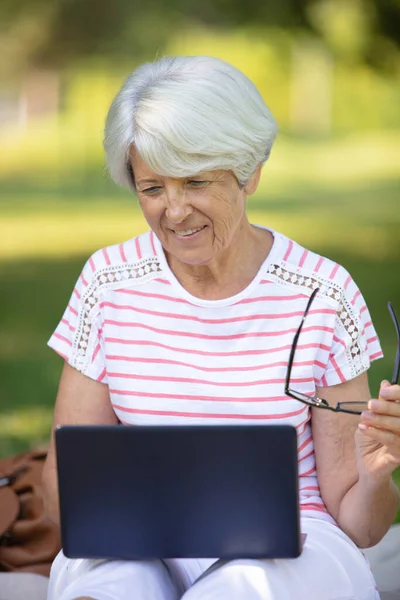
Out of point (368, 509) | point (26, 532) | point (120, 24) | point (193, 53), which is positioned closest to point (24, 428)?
point (26, 532)

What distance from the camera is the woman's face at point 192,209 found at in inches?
90.8

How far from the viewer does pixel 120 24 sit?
27.0ft

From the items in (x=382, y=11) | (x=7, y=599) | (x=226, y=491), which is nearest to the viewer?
(x=226, y=491)

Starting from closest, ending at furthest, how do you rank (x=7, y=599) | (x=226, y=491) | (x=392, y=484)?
(x=226, y=491), (x=392, y=484), (x=7, y=599)

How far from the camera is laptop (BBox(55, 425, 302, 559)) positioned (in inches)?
75.4

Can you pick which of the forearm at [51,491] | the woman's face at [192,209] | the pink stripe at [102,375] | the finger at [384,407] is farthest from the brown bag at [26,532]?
the finger at [384,407]

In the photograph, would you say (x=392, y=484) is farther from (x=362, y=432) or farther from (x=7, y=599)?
(x=7, y=599)

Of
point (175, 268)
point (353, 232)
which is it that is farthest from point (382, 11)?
point (175, 268)

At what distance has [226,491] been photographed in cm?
196

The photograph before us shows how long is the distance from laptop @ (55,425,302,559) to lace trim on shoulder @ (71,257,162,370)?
0.56 metres

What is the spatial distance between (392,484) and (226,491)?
1.45 feet

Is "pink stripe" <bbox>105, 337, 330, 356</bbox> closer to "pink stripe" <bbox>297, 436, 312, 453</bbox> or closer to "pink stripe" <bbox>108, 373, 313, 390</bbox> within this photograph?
"pink stripe" <bbox>108, 373, 313, 390</bbox>

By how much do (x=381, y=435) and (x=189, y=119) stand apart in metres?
0.75

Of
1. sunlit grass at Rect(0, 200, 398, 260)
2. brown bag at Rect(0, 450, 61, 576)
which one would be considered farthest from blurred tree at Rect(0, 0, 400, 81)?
brown bag at Rect(0, 450, 61, 576)
